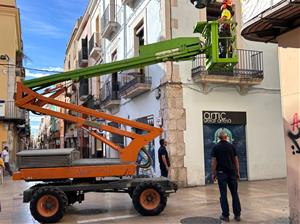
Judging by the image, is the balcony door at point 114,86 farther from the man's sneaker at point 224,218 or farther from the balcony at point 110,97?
the man's sneaker at point 224,218

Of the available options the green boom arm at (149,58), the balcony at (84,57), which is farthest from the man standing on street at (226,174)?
the balcony at (84,57)

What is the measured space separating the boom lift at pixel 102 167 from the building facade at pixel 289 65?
1.42 meters

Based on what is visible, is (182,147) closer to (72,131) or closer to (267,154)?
(267,154)

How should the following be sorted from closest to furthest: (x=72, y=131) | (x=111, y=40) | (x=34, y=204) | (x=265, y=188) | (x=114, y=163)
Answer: (x=34, y=204) < (x=114, y=163) < (x=265, y=188) < (x=111, y=40) < (x=72, y=131)

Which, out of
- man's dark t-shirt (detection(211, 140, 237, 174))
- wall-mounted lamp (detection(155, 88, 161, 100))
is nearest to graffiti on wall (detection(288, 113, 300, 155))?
man's dark t-shirt (detection(211, 140, 237, 174))

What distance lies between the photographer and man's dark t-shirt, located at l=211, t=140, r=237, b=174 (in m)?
8.25

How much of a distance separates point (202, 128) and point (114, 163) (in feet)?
20.4

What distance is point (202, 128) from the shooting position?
592 inches

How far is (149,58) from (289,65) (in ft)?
11.6

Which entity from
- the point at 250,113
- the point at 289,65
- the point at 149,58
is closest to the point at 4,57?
the point at 250,113

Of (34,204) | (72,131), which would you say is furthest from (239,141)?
(72,131)

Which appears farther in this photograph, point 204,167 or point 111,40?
point 111,40

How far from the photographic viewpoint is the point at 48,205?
8.91m

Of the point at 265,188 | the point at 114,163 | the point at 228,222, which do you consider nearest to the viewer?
the point at 228,222
